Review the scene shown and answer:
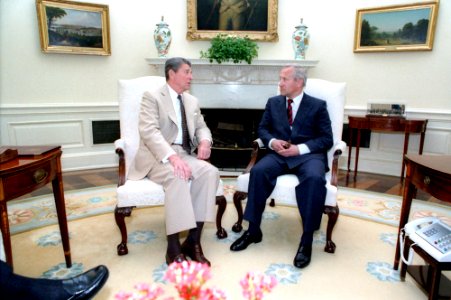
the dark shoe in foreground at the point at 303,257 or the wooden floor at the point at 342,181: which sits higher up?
the dark shoe in foreground at the point at 303,257

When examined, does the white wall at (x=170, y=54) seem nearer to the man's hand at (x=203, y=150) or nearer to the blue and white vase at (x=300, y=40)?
the blue and white vase at (x=300, y=40)

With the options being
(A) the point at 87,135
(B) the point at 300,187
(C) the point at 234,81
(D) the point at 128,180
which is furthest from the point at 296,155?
(A) the point at 87,135

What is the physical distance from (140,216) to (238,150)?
193 centimetres

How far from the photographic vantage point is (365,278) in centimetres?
216

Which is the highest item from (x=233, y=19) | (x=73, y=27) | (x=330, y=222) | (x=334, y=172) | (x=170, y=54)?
(x=233, y=19)

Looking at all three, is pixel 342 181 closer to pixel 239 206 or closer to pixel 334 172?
pixel 334 172

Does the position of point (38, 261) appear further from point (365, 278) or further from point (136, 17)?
point (136, 17)

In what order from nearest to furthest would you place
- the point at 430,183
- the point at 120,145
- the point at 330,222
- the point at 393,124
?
the point at 430,183
the point at 330,222
the point at 120,145
the point at 393,124

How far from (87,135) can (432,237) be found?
172 inches

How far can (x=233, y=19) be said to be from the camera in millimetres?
4746

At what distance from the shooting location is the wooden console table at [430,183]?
1.70 meters

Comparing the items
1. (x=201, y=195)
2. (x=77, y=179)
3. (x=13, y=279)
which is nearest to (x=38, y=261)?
(x=13, y=279)

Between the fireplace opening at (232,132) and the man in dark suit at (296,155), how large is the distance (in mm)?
1820

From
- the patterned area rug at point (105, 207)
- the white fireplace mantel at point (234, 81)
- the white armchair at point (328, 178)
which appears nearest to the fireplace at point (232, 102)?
the white fireplace mantel at point (234, 81)
